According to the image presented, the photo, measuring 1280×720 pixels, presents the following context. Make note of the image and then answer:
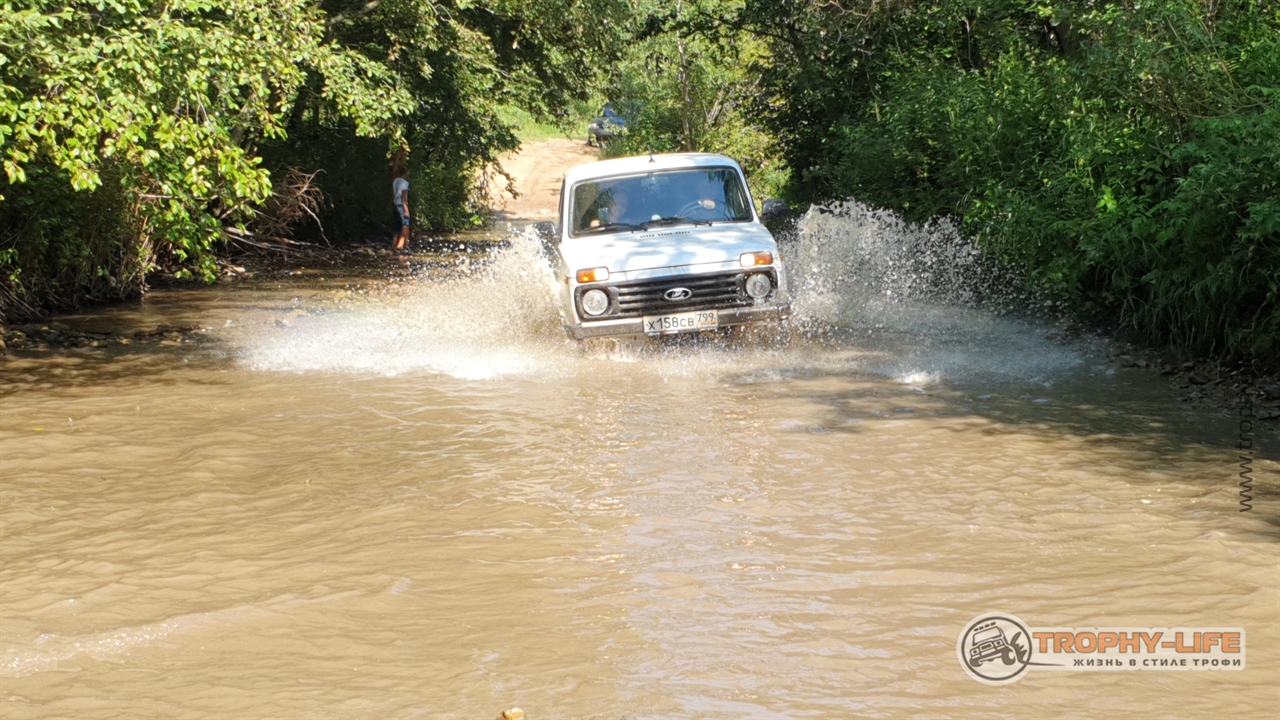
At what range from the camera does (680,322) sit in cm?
1053

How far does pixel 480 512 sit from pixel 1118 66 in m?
7.14

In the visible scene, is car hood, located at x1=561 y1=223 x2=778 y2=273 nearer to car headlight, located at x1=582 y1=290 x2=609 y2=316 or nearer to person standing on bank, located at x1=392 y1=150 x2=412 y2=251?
car headlight, located at x1=582 y1=290 x2=609 y2=316

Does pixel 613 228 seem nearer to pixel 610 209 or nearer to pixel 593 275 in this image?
pixel 610 209

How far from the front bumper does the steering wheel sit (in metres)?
1.35

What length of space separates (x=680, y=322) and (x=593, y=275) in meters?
0.80

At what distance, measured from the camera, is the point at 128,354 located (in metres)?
12.0

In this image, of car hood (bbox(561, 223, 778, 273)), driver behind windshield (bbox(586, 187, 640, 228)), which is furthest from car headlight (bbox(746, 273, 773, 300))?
driver behind windshield (bbox(586, 187, 640, 228))

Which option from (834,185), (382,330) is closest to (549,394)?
(382,330)

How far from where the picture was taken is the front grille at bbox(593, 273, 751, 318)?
1051cm

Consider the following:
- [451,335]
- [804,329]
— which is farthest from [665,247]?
[451,335]

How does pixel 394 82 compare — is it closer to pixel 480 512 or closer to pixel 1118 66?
pixel 1118 66

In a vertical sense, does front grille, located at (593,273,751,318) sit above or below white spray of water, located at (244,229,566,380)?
above

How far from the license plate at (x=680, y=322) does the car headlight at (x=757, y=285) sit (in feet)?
1.15

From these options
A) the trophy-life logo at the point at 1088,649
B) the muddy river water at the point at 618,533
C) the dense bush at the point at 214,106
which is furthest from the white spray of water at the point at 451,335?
the trophy-life logo at the point at 1088,649
